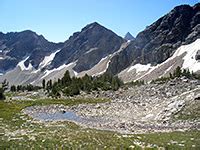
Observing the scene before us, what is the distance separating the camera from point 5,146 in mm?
31484

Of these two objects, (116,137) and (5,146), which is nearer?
(5,146)

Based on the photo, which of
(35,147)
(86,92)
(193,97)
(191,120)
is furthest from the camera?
(86,92)

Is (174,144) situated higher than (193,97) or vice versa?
(193,97)

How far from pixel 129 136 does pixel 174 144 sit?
6235 millimetres

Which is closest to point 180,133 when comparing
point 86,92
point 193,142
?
point 193,142

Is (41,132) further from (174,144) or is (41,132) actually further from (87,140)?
(174,144)

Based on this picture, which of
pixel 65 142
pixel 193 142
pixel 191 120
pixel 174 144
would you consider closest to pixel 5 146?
Answer: pixel 65 142

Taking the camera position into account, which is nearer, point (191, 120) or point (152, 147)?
point (152, 147)

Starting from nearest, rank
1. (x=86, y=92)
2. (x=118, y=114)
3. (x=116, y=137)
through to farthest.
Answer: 1. (x=116, y=137)
2. (x=118, y=114)
3. (x=86, y=92)

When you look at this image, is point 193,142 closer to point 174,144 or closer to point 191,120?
point 174,144

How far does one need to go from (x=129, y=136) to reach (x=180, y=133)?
689 cm

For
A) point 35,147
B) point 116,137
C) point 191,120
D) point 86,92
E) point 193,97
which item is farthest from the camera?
point 86,92

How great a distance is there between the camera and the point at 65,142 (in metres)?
33.7

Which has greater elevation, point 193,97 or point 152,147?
point 193,97
